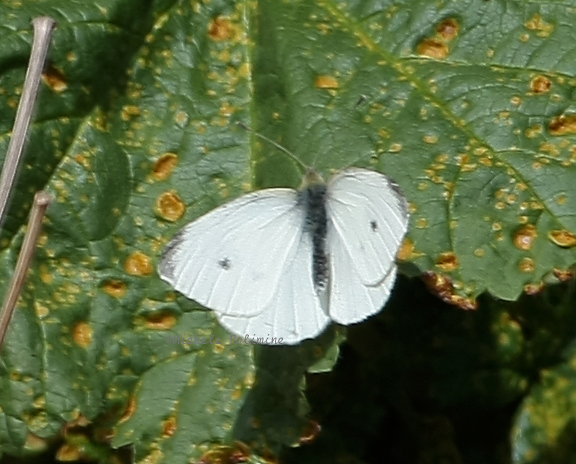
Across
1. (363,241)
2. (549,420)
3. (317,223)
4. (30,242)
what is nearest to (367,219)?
(363,241)

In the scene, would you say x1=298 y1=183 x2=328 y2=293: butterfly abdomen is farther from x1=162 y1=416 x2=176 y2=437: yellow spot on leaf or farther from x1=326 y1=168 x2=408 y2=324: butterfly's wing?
x1=162 y1=416 x2=176 y2=437: yellow spot on leaf

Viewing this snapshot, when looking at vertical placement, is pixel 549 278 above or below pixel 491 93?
below

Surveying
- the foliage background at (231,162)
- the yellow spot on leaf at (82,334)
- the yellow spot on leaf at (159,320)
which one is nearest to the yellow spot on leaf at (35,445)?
the foliage background at (231,162)

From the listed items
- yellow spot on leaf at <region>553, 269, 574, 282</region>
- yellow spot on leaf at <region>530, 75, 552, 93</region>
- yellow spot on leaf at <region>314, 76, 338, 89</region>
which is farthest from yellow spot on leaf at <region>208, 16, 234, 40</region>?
yellow spot on leaf at <region>553, 269, 574, 282</region>

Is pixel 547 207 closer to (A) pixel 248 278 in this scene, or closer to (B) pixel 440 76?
(B) pixel 440 76

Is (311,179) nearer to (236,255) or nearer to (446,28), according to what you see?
(236,255)

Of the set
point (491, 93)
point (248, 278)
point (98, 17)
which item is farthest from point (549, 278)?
point (98, 17)

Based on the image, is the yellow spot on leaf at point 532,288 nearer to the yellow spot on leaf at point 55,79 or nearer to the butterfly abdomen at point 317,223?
the butterfly abdomen at point 317,223
